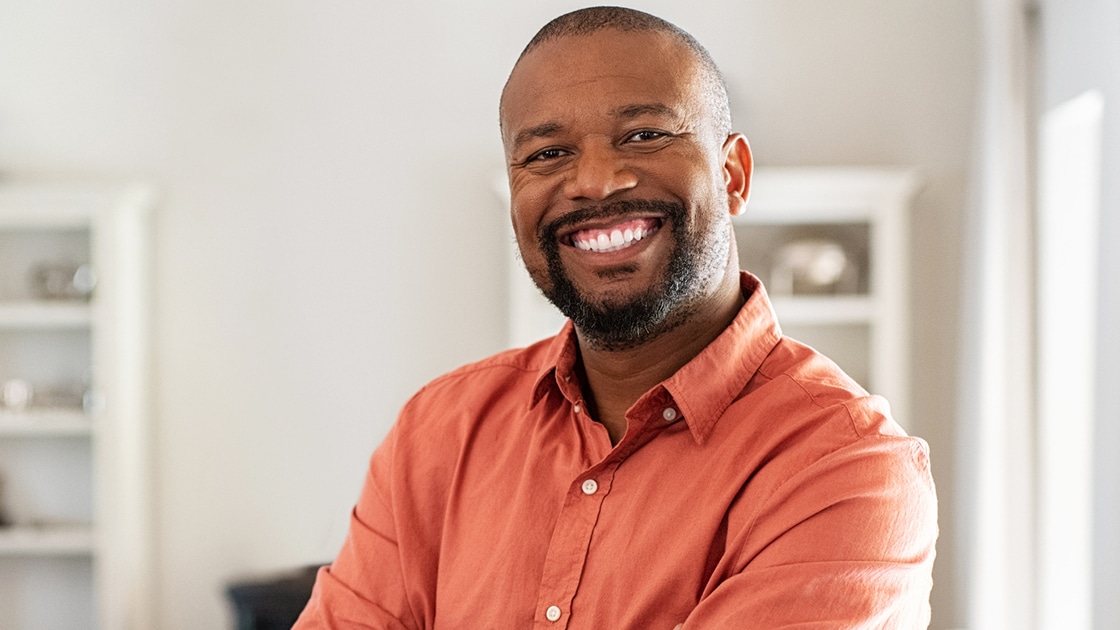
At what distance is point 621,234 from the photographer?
127 cm

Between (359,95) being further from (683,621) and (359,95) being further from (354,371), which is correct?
(683,621)

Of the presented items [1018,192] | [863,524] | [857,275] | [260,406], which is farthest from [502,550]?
[260,406]

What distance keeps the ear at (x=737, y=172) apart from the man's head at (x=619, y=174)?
59 millimetres

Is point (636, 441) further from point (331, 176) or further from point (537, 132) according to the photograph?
point (331, 176)

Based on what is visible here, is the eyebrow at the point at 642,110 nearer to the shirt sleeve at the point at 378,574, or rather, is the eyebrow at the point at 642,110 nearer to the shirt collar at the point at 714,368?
the shirt collar at the point at 714,368

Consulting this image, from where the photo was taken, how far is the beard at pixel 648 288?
50.4 inches

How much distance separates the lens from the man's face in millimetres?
1271

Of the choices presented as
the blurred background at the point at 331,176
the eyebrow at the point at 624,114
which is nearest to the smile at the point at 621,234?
the eyebrow at the point at 624,114

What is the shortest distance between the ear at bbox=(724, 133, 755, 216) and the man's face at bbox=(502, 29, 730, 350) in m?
0.07

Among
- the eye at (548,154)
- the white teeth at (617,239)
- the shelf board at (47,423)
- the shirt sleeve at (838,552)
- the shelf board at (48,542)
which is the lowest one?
the shelf board at (48,542)

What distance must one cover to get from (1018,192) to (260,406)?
2.49m

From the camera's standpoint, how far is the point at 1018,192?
295 centimetres

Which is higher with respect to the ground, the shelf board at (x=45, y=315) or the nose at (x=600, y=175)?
the nose at (x=600, y=175)

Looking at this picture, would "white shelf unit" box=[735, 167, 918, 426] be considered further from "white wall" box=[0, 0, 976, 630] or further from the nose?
the nose
